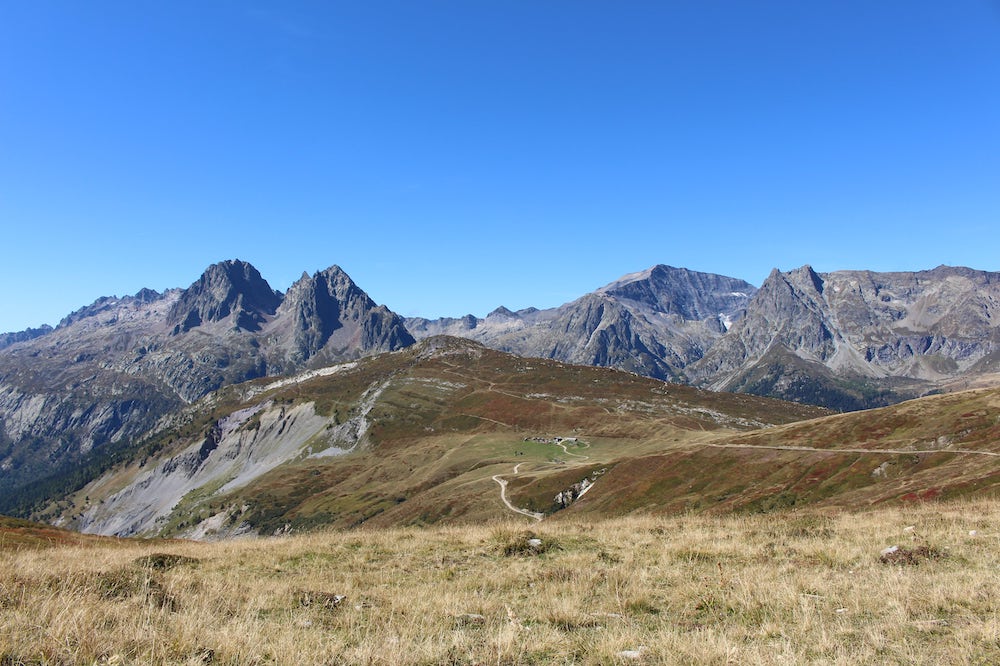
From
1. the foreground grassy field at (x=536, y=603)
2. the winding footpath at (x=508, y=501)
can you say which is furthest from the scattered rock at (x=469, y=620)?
the winding footpath at (x=508, y=501)

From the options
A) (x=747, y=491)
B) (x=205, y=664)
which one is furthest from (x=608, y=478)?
(x=205, y=664)

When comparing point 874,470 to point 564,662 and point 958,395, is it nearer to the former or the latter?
point 958,395

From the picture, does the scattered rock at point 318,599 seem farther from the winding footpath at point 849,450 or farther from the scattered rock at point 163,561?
the winding footpath at point 849,450

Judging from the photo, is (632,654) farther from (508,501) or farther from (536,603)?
(508,501)

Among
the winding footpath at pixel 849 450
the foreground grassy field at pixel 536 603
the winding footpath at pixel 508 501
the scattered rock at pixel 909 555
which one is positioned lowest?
the winding footpath at pixel 508 501

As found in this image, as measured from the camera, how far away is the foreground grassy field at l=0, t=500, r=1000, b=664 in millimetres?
7410

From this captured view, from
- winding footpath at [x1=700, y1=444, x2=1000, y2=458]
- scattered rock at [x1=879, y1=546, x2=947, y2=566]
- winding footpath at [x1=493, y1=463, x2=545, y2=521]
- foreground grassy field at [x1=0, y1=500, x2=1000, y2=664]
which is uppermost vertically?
foreground grassy field at [x1=0, y1=500, x2=1000, y2=664]

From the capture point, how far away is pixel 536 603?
10.7 meters

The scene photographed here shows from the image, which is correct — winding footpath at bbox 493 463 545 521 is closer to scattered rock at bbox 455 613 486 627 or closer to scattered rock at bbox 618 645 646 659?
scattered rock at bbox 455 613 486 627

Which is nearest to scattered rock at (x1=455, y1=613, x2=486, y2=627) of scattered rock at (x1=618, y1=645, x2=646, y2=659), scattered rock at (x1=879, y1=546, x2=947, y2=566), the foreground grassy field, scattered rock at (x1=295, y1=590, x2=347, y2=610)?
the foreground grassy field

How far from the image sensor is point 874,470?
249 feet

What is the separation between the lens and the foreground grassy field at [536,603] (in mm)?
7410

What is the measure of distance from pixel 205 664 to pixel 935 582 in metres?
12.9

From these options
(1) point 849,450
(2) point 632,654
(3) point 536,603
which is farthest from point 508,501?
(2) point 632,654
